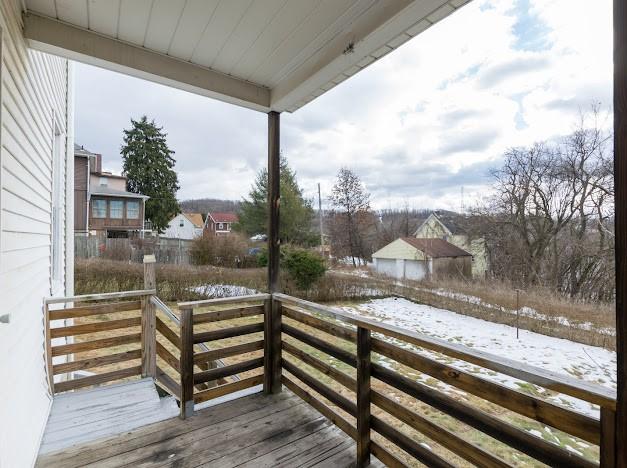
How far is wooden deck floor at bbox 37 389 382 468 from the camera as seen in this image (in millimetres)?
1812

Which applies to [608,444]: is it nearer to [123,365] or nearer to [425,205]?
[123,365]

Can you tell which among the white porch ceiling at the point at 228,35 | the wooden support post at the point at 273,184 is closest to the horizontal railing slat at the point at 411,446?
the wooden support post at the point at 273,184

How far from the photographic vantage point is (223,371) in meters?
2.49

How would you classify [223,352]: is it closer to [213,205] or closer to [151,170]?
[213,205]

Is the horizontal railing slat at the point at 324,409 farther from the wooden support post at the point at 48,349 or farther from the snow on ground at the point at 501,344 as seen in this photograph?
the wooden support post at the point at 48,349

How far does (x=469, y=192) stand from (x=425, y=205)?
4542 mm

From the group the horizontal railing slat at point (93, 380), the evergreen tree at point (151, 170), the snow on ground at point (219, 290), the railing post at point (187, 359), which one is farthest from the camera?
the evergreen tree at point (151, 170)

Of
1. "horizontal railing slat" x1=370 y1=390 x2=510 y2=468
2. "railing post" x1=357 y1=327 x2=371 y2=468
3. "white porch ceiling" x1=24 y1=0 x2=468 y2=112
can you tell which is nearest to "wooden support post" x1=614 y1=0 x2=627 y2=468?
"horizontal railing slat" x1=370 y1=390 x2=510 y2=468

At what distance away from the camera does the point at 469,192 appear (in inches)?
412

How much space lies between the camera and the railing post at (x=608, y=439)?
37.1 inches

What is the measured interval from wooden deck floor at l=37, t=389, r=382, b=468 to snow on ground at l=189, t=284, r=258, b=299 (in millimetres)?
6751

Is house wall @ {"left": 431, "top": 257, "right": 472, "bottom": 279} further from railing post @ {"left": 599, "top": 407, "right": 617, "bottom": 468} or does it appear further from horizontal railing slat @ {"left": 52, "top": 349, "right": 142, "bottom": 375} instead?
railing post @ {"left": 599, "top": 407, "right": 617, "bottom": 468}

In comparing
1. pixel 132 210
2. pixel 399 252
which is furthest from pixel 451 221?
pixel 132 210

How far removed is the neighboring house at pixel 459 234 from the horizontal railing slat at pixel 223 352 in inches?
302
